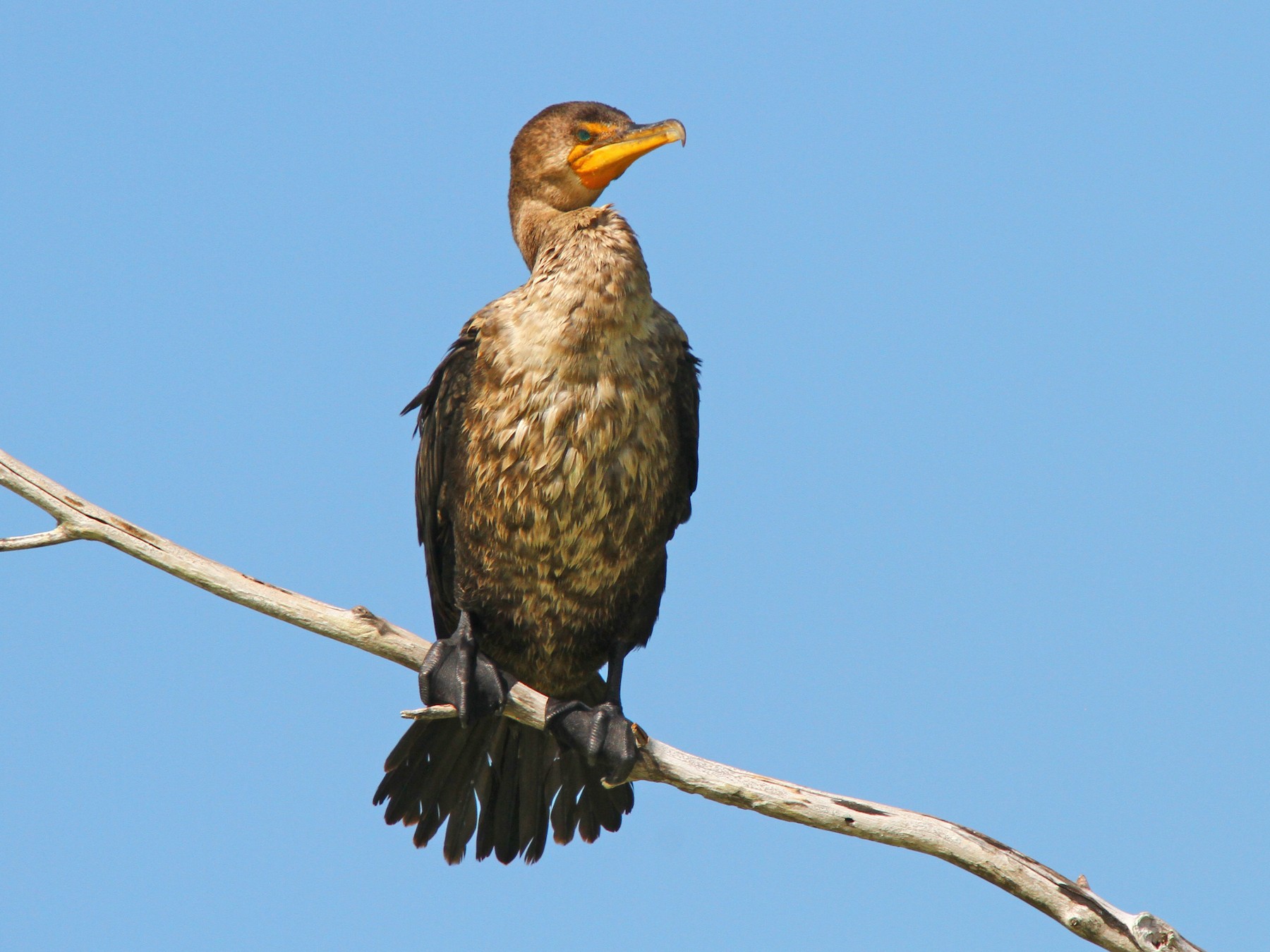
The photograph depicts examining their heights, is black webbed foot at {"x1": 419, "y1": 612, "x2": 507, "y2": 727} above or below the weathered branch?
above

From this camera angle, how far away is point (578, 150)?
468cm

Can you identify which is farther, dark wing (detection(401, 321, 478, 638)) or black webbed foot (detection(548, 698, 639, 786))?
dark wing (detection(401, 321, 478, 638))

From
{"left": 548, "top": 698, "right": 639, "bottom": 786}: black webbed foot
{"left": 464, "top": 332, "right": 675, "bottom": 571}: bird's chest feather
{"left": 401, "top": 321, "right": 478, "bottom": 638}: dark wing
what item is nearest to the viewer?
{"left": 548, "top": 698, "right": 639, "bottom": 786}: black webbed foot

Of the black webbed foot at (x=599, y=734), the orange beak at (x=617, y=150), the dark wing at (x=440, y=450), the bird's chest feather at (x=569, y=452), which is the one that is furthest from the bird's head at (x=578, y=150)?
the black webbed foot at (x=599, y=734)

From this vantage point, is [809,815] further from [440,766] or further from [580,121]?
[580,121]

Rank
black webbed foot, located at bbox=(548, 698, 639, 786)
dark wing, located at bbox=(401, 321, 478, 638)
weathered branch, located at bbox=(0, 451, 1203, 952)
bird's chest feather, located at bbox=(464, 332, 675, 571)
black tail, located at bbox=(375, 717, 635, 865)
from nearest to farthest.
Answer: weathered branch, located at bbox=(0, 451, 1203, 952)
black webbed foot, located at bbox=(548, 698, 639, 786)
bird's chest feather, located at bbox=(464, 332, 675, 571)
dark wing, located at bbox=(401, 321, 478, 638)
black tail, located at bbox=(375, 717, 635, 865)

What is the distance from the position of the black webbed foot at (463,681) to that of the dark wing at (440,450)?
1.42 ft

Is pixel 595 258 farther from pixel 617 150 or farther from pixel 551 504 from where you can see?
pixel 551 504

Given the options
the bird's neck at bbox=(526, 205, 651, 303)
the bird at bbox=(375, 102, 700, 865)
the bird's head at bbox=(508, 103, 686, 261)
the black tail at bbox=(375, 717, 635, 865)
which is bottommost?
the black tail at bbox=(375, 717, 635, 865)

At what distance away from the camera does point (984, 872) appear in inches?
143

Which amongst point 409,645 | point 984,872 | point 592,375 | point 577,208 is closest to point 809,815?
point 984,872

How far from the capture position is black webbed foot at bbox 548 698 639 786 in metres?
4.08

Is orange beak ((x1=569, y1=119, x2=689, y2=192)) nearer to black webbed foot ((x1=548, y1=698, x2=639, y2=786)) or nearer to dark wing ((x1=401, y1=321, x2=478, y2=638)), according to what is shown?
dark wing ((x1=401, y1=321, x2=478, y2=638))

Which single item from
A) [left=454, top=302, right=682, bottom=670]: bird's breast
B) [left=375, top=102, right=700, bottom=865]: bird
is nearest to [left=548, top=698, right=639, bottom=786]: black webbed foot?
[left=375, top=102, right=700, bottom=865]: bird
